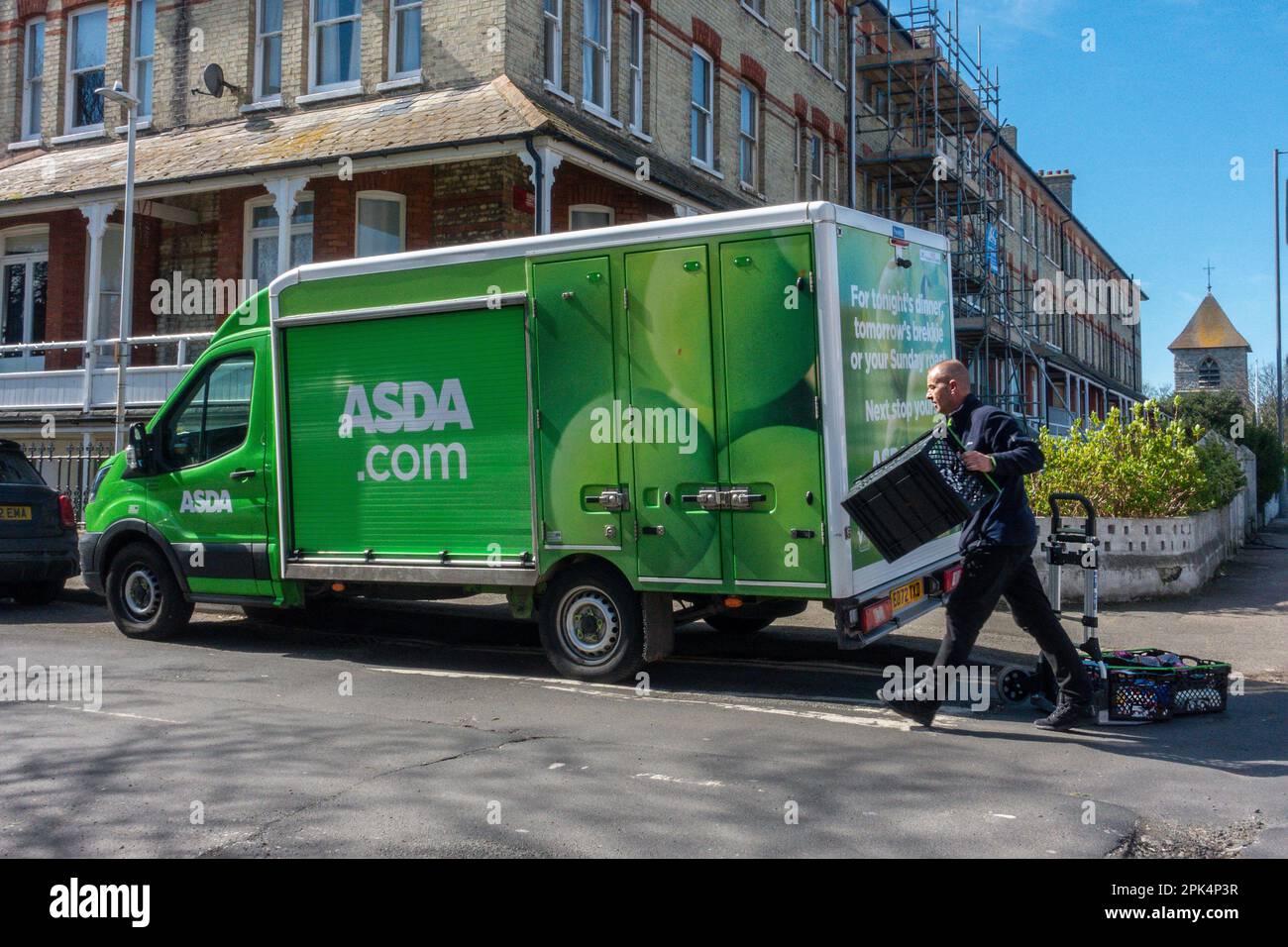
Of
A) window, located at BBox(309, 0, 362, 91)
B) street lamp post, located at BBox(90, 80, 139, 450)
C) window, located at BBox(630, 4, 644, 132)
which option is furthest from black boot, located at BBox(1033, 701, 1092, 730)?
window, located at BBox(309, 0, 362, 91)

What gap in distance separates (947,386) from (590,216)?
1245 cm

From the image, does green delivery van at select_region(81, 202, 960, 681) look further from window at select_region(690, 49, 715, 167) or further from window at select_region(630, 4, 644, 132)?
window at select_region(690, 49, 715, 167)

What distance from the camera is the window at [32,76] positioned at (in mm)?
21688

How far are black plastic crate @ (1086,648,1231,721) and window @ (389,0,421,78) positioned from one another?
13.7 meters

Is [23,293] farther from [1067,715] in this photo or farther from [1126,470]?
[1067,715]

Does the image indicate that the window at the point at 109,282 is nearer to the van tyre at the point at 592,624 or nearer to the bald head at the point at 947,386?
the van tyre at the point at 592,624

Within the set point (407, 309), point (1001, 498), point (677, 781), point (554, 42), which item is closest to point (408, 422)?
point (407, 309)

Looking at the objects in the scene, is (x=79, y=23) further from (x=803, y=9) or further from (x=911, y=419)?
(x=911, y=419)

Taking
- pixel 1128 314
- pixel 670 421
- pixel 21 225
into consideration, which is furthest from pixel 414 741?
pixel 1128 314

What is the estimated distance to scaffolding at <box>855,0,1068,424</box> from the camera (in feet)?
92.4

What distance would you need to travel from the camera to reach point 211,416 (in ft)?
32.6

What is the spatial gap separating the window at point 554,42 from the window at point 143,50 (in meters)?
7.29

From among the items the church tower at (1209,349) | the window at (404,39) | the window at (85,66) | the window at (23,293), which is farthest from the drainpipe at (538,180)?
the church tower at (1209,349)

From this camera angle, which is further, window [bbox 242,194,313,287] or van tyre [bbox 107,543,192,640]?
window [bbox 242,194,313,287]
